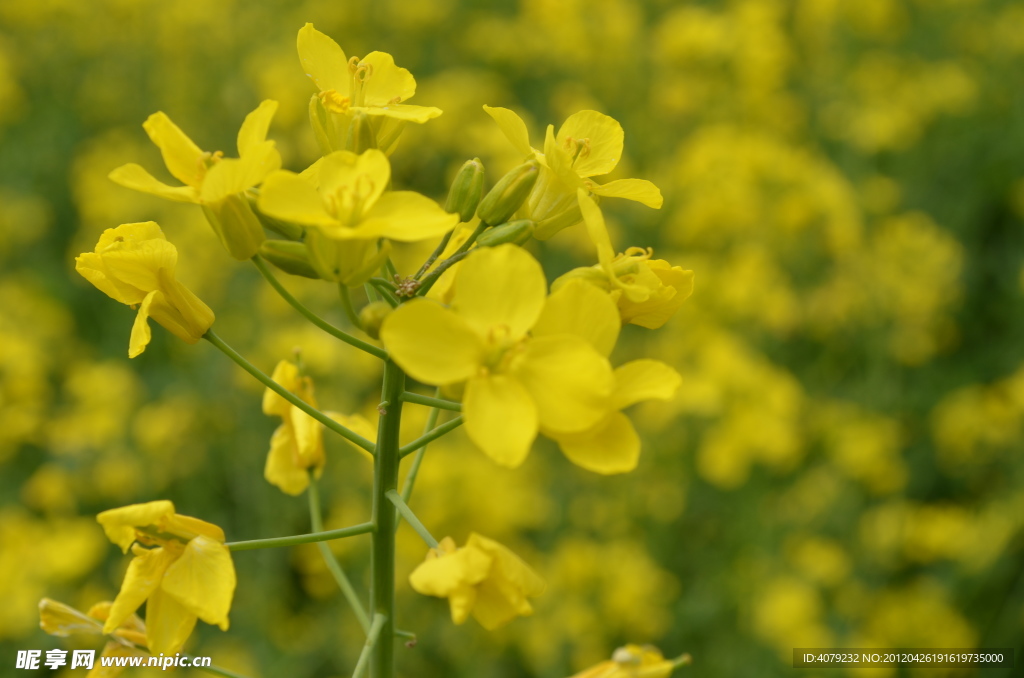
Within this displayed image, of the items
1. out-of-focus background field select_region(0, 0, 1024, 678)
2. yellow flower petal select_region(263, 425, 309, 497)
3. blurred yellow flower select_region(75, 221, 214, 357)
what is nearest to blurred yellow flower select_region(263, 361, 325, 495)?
yellow flower petal select_region(263, 425, 309, 497)

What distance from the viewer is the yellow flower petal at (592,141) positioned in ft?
3.60

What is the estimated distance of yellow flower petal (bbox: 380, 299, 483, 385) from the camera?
793 millimetres

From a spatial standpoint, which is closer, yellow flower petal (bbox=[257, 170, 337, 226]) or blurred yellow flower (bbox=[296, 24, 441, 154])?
yellow flower petal (bbox=[257, 170, 337, 226])

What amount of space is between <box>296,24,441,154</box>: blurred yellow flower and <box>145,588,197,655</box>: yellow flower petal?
1.78 feet

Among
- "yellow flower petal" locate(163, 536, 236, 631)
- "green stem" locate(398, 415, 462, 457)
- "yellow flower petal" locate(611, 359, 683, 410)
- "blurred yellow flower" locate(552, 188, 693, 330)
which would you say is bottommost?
"yellow flower petal" locate(163, 536, 236, 631)

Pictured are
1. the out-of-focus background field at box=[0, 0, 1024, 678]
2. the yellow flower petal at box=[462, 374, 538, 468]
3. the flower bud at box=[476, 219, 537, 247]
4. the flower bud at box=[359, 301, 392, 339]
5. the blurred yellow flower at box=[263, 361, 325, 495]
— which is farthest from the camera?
the out-of-focus background field at box=[0, 0, 1024, 678]

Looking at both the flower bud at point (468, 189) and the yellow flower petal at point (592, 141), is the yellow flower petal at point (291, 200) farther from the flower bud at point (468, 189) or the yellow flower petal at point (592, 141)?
the yellow flower petal at point (592, 141)

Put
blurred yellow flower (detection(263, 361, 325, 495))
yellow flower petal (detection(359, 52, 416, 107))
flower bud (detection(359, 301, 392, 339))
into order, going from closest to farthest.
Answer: flower bud (detection(359, 301, 392, 339)) < yellow flower petal (detection(359, 52, 416, 107)) < blurred yellow flower (detection(263, 361, 325, 495))

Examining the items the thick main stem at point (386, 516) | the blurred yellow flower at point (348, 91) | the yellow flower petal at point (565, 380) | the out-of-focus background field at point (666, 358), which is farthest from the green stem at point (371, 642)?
the out-of-focus background field at point (666, 358)

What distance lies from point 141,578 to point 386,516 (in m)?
0.26

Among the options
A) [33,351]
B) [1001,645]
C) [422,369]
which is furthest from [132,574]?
[1001,645]

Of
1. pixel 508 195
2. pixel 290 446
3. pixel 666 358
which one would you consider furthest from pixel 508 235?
pixel 666 358

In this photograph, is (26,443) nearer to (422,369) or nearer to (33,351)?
(33,351)

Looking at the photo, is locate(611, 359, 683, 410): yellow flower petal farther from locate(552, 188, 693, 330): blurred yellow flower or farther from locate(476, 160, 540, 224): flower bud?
locate(476, 160, 540, 224): flower bud
